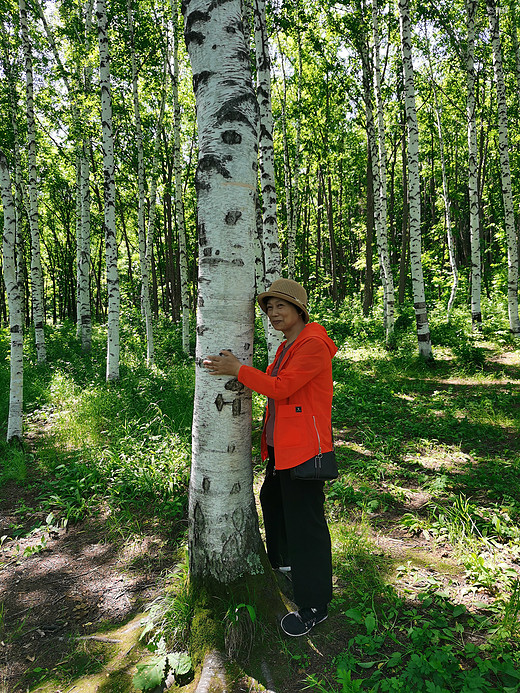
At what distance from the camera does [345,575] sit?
3.14m

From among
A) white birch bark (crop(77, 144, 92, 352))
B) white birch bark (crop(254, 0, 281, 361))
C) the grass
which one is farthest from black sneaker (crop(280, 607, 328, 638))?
Answer: white birch bark (crop(77, 144, 92, 352))

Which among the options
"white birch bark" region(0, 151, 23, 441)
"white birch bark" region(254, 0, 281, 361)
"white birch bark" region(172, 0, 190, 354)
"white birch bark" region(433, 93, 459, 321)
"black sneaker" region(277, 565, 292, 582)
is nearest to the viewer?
"black sneaker" region(277, 565, 292, 582)

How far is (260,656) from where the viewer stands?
95.9 inches

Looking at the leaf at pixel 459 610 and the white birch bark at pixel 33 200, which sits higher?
the white birch bark at pixel 33 200

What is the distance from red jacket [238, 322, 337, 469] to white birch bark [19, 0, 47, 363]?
1166 cm

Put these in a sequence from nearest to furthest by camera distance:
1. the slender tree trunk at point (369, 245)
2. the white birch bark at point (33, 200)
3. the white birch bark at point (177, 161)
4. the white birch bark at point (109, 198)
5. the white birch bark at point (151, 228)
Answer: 1. the white birch bark at point (109, 198)
2. the white birch bark at point (33, 200)
3. the white birch bark at point (151, 228)
4. the white birch bark at point (177, 161)
5. the slender tree trunk at point (369, 245)

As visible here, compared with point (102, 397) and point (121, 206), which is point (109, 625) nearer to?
point (102, 397)

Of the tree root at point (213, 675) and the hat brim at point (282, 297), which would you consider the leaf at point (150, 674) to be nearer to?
the tree root at point (213, 675)

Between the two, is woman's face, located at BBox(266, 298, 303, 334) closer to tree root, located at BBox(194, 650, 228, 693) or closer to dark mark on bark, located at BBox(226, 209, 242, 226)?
dark mark on bark, located at BBox(226, 209, 242, 226)

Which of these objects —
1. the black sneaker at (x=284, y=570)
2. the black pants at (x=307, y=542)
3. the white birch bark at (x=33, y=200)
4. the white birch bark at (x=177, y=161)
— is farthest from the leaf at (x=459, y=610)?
the white birch bark at (x=33, y=200)

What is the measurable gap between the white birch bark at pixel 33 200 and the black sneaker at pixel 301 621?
11.7 meters

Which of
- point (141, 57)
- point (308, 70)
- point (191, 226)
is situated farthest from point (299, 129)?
point (191, 226)

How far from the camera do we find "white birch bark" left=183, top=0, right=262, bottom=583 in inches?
97.8

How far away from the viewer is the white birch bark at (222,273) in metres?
2.48
